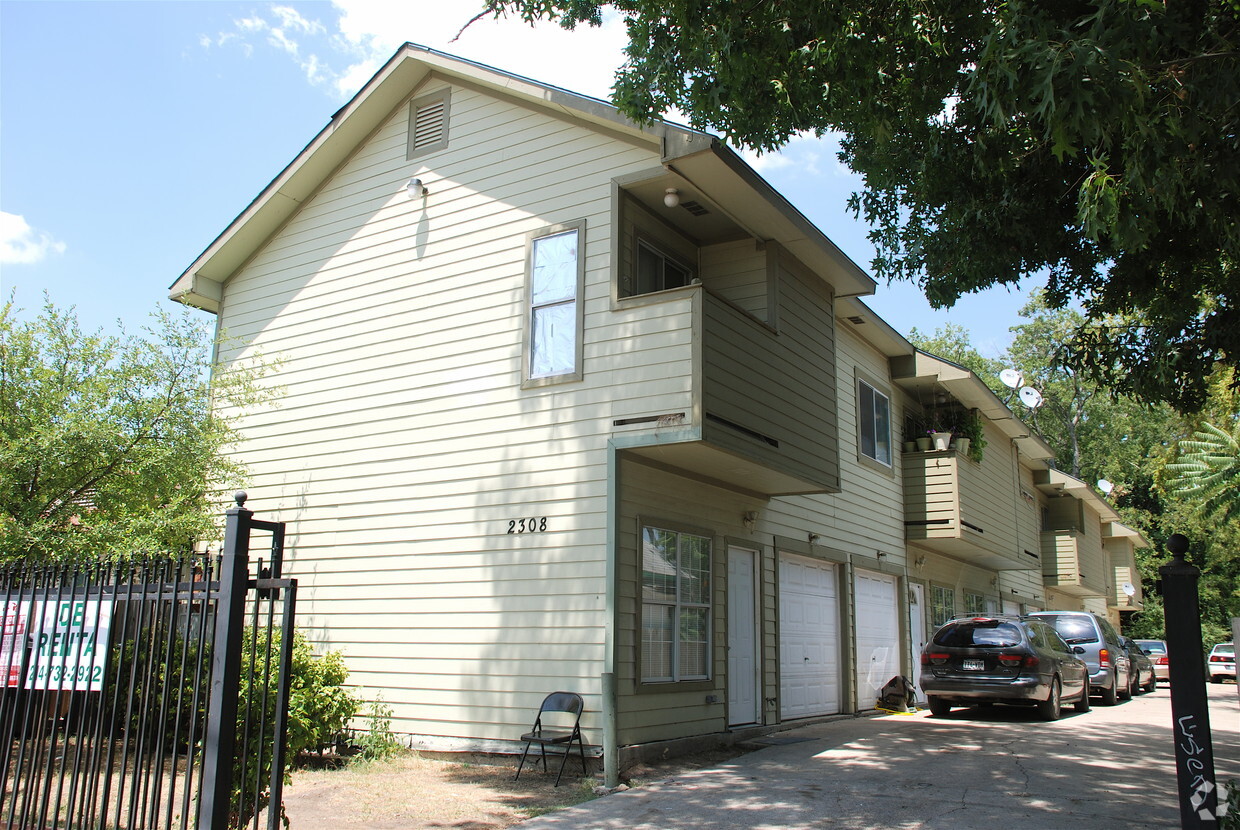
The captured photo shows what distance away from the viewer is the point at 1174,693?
19.3ft

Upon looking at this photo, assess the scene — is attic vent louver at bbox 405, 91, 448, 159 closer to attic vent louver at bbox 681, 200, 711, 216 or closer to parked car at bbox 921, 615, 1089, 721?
attic vent louver at bbox 681, 200, 711, 216

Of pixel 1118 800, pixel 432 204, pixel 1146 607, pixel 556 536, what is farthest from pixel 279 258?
pixel 1146 607

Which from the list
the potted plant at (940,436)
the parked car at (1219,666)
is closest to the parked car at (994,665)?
the potted plant at (940,436)

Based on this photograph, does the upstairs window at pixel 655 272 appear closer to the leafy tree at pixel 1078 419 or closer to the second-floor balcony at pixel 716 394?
the second-floor balcony at pixel 716 394

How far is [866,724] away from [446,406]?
309 inches

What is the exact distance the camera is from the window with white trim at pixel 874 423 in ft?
56.1

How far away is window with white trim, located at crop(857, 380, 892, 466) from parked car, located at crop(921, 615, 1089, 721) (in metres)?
3.64

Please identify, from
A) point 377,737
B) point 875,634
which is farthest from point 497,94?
point 875,634

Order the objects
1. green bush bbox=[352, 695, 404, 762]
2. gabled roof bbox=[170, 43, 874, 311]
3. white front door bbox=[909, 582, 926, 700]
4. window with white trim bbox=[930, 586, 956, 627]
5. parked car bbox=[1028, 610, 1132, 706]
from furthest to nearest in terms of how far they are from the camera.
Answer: window with white trim bbox=[930, 586, 956, 627], parked car bbox=[1028, 610, 1132, 706], white front door bbox=[909, 582, 926, 700], green bush bbox=[352, 695, 404, 762], gabled roof bbox=[170, 43, 874, 311]

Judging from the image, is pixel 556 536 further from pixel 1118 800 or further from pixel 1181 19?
pixel 1181 19

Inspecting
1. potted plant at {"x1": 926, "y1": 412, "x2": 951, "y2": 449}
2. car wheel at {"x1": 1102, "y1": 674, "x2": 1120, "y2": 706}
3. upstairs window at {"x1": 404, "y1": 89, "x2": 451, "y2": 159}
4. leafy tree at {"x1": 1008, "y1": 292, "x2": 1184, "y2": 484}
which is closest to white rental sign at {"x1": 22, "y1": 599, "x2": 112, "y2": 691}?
upstairs window at {"x1": 404, "y1": 89, "x2": 451, "y2": 159}

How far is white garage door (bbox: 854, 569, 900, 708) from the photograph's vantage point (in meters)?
16.4

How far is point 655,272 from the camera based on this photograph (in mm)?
12250

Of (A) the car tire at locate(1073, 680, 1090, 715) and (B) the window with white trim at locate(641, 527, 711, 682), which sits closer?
(B) the window with white trim at locate(641, 527, 711, 682)
